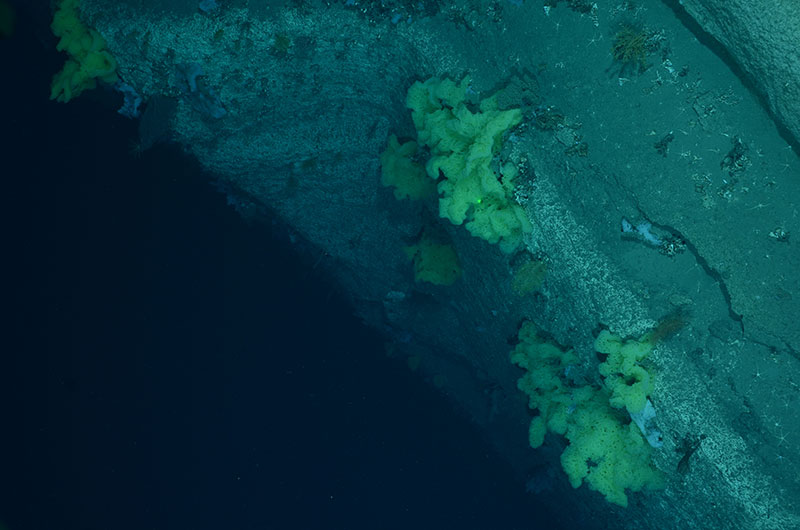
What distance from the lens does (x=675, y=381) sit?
3131 mm

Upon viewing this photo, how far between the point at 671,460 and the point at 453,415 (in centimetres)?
248

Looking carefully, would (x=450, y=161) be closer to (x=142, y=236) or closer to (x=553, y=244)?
(x=553, y=244)

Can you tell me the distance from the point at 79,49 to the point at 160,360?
307 centimetres

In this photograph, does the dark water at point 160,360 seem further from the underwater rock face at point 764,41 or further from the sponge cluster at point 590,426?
the underwater rock face at point 764,41

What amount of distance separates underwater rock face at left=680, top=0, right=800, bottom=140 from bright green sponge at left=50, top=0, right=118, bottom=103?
4.49m

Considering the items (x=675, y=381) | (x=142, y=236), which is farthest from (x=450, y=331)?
(x=142, y=236)

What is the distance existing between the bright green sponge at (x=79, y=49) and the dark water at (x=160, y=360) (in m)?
0.62

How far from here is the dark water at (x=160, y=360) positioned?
5023 mm

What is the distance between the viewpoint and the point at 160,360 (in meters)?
5.11

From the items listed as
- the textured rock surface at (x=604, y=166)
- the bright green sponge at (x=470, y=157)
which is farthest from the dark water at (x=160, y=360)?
the bright green sponge at (x=470, y=157)

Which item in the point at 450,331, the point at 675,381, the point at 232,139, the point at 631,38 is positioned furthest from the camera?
the point at 450,331

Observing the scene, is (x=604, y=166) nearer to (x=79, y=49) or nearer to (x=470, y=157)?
(x=470, y=157)

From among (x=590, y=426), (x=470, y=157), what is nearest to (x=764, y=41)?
(x=470, y=157)

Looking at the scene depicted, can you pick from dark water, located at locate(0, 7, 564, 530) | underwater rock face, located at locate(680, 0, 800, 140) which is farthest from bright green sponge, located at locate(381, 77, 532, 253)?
dark water, located at locate(0, 7, 564, 530)
